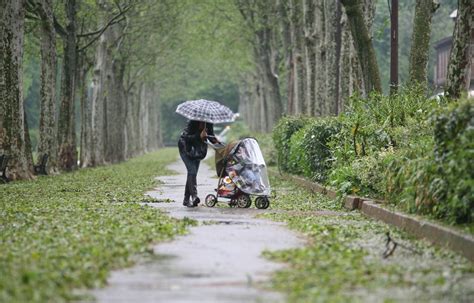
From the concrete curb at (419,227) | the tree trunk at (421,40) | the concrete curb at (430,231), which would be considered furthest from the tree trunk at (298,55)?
the concrete curb at (430,231)

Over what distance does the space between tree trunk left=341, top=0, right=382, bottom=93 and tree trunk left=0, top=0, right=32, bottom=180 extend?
934cm

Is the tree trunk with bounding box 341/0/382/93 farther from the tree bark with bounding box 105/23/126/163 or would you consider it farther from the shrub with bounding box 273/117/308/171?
the tree bark with bounding box 105/23/126/163

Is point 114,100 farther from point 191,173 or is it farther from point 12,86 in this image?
point 191,173

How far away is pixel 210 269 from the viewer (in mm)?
9859

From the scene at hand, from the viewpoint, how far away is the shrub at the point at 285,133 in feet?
100

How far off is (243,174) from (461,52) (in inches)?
176

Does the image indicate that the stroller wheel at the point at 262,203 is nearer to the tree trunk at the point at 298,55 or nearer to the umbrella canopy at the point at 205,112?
the umbrella canopy at the point at 205,112

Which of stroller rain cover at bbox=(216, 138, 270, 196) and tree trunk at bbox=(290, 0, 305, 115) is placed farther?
tree trunk at bbox=(290, 0, 305, 115)

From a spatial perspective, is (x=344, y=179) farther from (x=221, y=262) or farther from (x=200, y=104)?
(x=221, y=262)

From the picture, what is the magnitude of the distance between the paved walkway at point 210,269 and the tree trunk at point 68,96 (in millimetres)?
22656

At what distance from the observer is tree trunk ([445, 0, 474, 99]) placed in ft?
59.6

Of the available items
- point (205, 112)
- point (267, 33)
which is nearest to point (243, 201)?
point (205, 112)

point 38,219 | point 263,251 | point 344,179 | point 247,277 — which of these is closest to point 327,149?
point 344,179

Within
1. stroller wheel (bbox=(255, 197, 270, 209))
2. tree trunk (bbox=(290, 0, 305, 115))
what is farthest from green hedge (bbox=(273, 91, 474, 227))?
tree trunk (bbox=(290, 0, 305, 115))
